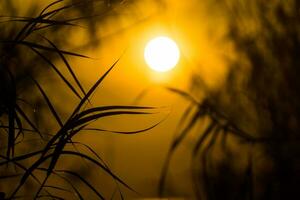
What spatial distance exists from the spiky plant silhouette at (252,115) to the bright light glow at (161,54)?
3.9 inches

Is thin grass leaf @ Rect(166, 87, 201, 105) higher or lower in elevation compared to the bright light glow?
lower

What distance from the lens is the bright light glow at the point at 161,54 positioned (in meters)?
1.49

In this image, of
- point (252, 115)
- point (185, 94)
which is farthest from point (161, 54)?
point (252, 115)

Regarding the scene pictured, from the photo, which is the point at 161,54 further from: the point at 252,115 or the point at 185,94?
the point at 252,115

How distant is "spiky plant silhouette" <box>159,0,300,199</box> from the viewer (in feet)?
5.14

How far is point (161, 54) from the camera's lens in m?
1.50

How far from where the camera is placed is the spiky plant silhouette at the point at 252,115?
157cm

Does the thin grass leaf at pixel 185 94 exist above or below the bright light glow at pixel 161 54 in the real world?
below

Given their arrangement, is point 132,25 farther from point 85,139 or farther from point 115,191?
point 115,191

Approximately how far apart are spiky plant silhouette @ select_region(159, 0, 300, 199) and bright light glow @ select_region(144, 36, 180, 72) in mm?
100

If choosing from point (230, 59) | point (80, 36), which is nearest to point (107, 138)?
point (80, 36)

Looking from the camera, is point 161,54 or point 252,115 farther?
point 252,115

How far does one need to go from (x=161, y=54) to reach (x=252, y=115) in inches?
15.5

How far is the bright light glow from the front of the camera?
4.90 ft
